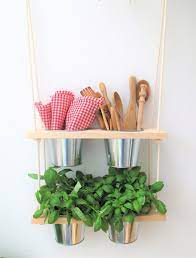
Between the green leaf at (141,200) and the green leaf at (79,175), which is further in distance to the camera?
the green leaf at (79,175)

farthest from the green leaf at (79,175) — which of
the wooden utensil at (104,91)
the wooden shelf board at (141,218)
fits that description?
the wooden utensil at (104,91)

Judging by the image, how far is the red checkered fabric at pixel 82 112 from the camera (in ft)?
2.31

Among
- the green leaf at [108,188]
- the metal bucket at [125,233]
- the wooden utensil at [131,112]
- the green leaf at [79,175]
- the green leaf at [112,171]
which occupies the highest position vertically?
the wooden utensil at [131,112]

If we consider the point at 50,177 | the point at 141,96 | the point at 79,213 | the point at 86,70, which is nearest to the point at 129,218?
the point at 79,213

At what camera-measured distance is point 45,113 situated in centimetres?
73

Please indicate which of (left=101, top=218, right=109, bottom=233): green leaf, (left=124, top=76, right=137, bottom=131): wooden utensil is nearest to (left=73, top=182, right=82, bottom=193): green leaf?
(left=101, top=218, right=109, bottom=233): green leaf

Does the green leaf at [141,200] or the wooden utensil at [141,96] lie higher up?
the wooden utensil at [141,96]

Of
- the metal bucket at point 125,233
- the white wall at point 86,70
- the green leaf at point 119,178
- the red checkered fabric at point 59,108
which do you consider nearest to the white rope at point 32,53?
the white wall at point 86,70

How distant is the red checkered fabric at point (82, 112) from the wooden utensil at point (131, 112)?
4.3 inches

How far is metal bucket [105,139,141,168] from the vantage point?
28.2 inches

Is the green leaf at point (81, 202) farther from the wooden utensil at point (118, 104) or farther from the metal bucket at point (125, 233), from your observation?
the wooden utensil at point (118, 104)

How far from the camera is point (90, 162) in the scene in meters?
0.85
